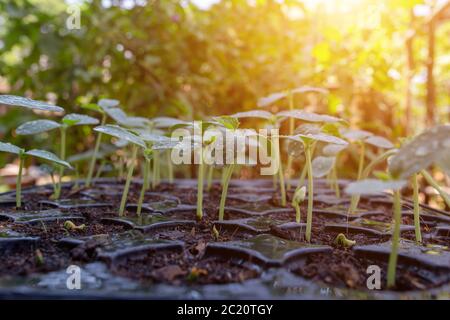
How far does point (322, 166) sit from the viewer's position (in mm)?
931

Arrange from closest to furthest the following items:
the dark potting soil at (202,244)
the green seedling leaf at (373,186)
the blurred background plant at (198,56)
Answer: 1. the green seedling leaf at (373,186)
2. the dark potting soil at (202,244)
3. the blurred background plant at (198,56)

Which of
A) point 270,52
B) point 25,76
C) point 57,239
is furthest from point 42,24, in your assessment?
point 57,239

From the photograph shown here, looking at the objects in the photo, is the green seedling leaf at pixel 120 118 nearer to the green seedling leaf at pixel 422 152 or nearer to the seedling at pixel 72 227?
the seedling at pixel 72 227

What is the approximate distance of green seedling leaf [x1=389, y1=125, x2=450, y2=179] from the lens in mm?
454

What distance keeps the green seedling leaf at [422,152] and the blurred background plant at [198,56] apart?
1528 millimetres

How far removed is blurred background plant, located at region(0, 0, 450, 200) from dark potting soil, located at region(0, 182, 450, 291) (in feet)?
3.71

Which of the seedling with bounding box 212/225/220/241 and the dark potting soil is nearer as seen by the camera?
the dark potting soil

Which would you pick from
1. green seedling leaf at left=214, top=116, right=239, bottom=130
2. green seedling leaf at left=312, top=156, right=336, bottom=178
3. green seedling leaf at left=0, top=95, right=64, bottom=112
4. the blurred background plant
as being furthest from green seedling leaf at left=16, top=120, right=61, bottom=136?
the blurred background plant

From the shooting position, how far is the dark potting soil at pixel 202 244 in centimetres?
52

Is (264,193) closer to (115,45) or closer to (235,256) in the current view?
(235,256)

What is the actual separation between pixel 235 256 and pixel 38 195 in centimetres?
78

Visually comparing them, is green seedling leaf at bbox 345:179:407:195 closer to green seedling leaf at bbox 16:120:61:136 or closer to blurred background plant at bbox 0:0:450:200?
green seedling leaf at bbox 16:120:61:136

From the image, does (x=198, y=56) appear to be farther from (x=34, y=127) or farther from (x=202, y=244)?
(x=202, y=244)

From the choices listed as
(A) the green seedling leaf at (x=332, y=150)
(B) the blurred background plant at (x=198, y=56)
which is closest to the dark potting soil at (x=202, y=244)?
(A) the green seedling leaf at (x=332, y=150)
